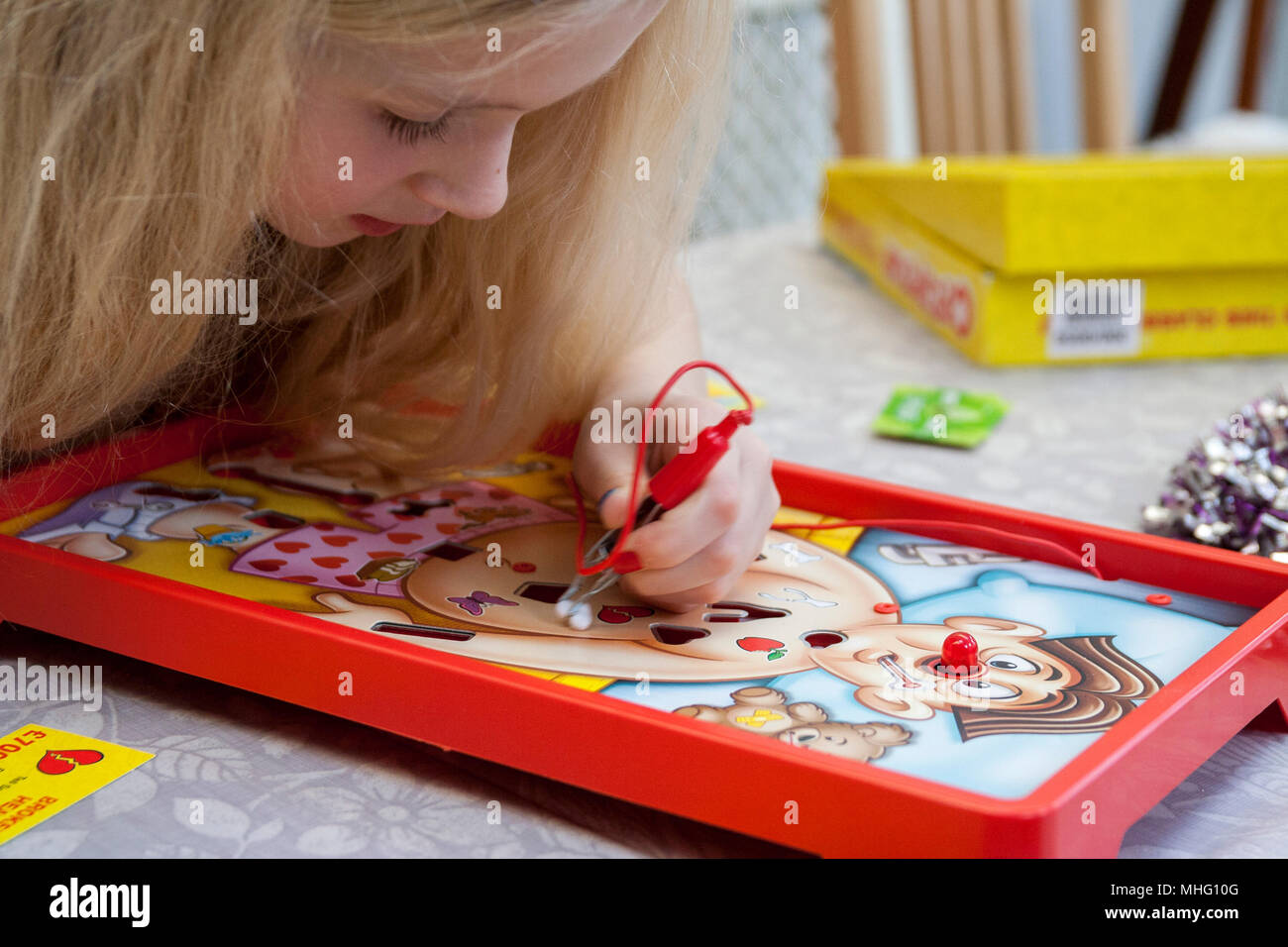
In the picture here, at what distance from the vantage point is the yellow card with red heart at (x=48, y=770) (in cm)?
45

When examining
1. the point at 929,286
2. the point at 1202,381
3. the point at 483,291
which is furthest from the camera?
the point at 929,286

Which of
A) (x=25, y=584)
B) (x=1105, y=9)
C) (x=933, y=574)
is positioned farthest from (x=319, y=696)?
(x=1105, y=9)

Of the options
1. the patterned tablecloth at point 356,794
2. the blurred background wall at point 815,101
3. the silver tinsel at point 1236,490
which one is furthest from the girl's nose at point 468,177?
the blurred background wall at point 815,101

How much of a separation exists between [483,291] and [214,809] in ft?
1.11

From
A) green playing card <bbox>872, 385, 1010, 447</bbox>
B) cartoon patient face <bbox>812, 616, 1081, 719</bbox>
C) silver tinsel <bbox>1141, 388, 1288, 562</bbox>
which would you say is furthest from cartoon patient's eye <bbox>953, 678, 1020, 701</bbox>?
green playing card <bbox>872, 385, 1010, 447</bbox>

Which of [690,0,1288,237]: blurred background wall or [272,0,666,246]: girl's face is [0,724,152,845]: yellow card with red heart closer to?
[272,0,666,246]: girl's face

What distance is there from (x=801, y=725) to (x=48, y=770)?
28 cm

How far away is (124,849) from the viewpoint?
0.42m

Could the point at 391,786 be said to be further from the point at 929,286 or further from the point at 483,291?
the point at 929,286

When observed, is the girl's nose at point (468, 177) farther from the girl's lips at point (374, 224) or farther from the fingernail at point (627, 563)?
the fingernail at point (627, 563)

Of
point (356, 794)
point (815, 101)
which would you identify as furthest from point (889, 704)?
point (815, 101)

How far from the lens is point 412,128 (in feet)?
1.63

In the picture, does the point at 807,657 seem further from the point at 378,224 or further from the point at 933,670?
the point at 378,224

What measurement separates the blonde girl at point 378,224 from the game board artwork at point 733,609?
0.03m
